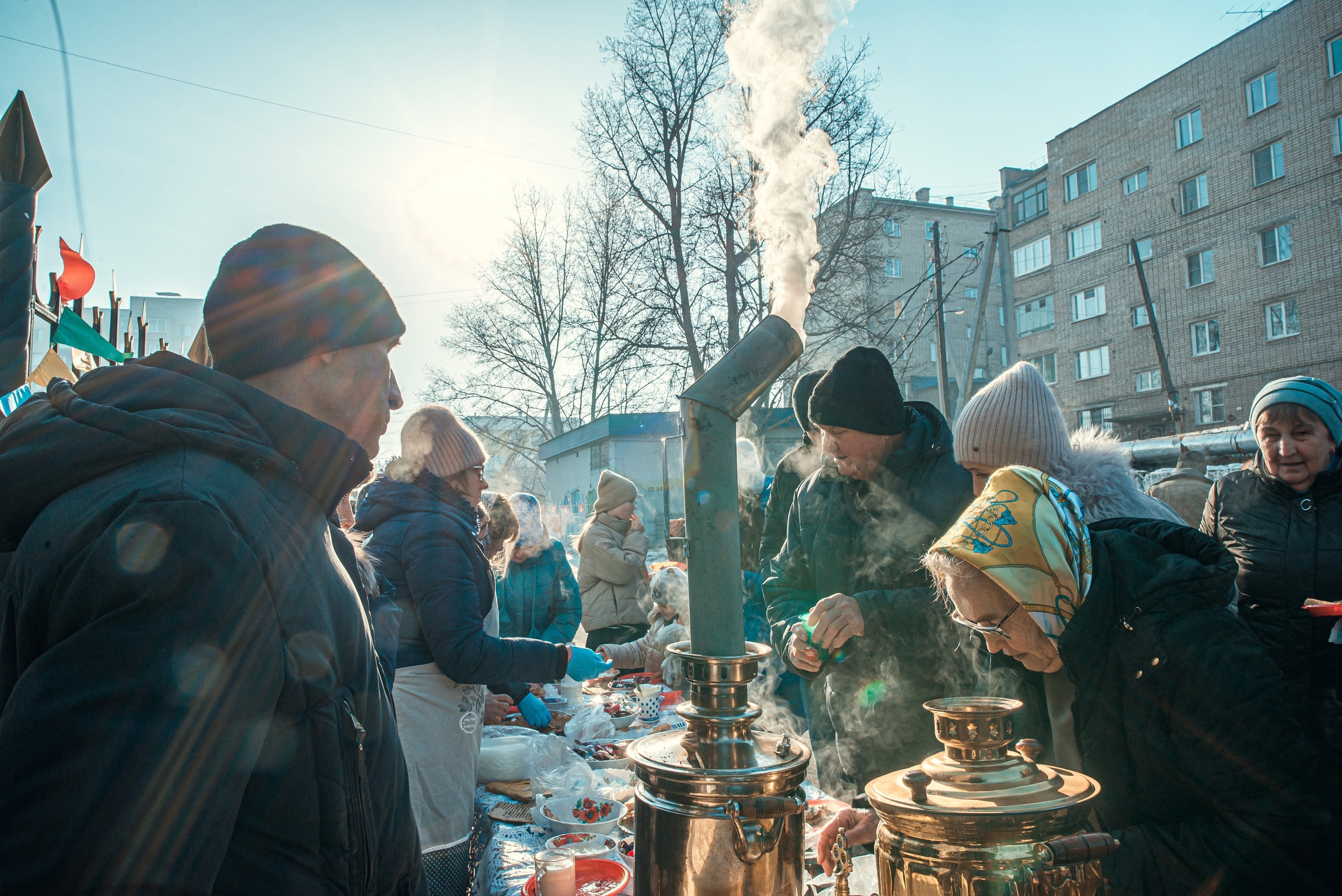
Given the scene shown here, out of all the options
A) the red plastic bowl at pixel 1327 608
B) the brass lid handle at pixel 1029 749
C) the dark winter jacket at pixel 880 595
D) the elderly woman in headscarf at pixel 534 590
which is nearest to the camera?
the brass lid handle at pixel 1029 749

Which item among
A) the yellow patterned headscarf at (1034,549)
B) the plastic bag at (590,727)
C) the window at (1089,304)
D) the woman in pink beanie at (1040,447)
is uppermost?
the window at (1089,304)

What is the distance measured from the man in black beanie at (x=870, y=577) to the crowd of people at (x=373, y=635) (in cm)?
1

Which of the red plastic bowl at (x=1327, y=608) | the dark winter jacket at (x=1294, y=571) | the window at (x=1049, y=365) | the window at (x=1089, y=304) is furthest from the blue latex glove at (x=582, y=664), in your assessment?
the window at (x=1049, y=365)

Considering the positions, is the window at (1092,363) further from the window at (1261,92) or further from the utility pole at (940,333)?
the utility pole at (940,333)

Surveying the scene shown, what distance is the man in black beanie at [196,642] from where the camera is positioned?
858 millimetres

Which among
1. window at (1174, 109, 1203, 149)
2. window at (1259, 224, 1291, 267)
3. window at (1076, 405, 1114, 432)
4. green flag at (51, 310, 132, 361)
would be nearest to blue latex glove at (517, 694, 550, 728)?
green flag at (51, 310, 132, 361)

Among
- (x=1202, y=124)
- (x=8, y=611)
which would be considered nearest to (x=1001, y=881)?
(x=8, y=611)

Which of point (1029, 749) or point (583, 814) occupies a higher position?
point (1029, 749)

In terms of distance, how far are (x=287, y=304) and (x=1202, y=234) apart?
3305 cm

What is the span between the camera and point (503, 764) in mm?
3186

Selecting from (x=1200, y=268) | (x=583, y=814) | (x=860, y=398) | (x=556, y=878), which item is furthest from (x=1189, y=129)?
(x=556, y=878)

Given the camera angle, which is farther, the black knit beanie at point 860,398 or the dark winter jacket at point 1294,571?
the dark winter jacket at point 1294,571

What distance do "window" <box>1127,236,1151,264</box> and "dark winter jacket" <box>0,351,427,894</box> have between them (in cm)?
3400

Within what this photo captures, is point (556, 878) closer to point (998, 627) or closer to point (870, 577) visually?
point (998, 627)
